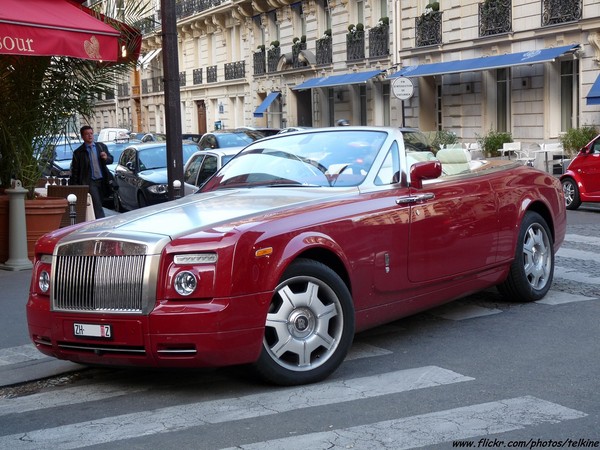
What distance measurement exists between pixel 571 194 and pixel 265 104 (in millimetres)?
30379

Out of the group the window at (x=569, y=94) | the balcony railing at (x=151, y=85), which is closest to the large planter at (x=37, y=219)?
the window at (x=569, y=94)

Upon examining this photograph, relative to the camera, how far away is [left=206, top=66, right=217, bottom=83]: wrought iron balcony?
5791cm

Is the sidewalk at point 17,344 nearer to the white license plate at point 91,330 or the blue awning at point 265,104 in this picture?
the white license plate at point 91,330

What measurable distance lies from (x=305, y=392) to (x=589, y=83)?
23.5m

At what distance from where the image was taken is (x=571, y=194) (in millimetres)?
19562

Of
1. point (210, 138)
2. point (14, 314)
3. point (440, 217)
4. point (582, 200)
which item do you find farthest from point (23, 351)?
point (210, 138)

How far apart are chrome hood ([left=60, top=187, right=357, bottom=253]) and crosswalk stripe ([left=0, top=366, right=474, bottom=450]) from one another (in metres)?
0.96

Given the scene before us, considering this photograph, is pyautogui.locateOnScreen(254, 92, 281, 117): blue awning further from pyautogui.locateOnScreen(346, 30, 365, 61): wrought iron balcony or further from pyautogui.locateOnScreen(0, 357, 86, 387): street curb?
pyautogui.locateOnScreen(0, 357, 86, 387): street curb

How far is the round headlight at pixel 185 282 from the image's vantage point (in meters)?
5.84

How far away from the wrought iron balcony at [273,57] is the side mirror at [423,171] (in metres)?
42.2

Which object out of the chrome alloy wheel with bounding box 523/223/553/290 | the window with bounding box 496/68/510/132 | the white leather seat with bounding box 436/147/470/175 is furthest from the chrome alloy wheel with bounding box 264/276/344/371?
the window with bounding box 496/68/510/132

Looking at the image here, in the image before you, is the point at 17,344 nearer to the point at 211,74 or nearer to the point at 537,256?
the point at 537,256

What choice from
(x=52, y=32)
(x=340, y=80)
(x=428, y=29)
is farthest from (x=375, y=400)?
(x=340, y=80)

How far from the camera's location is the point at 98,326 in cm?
606
